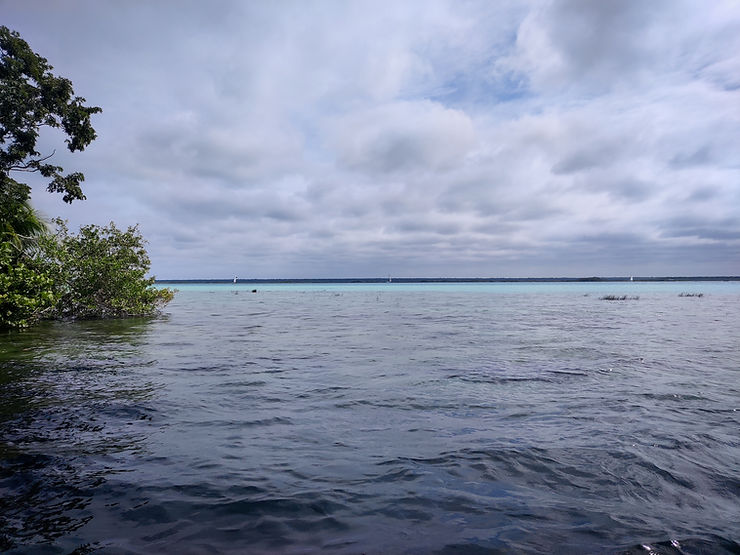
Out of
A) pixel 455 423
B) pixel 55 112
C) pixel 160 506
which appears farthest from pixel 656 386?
pixel 55 112

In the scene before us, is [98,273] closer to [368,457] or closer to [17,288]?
[17,288]

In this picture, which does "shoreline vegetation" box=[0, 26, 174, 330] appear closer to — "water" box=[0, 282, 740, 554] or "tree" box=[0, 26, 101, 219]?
→ "tree" box=[0, 26, 101, 219]

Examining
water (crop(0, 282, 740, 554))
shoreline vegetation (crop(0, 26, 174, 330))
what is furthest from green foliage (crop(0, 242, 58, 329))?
water (crop(0, 282, 740, 554))

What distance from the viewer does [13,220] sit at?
21312mm

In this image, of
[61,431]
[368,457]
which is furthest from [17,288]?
[368,457]

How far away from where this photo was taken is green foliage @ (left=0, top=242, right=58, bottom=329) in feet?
61.3

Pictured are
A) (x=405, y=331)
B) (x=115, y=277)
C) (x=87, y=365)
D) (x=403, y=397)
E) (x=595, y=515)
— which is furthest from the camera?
(x=115, y=277)

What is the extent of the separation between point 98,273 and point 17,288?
28.4 feet

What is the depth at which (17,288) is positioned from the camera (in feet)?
66.0

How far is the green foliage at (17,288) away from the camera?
735 inches

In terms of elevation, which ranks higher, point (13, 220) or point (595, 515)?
point (13, 220)

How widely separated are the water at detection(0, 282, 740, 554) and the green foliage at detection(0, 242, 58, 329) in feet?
19.3

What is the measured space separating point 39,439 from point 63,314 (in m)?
27.6

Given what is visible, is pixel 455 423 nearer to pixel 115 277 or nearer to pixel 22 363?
pixel 22 363
